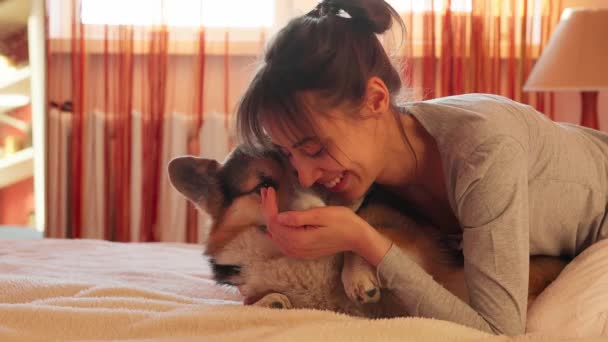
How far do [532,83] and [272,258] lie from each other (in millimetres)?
1748

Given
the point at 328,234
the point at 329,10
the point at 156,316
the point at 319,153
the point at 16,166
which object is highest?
the point at 329,10

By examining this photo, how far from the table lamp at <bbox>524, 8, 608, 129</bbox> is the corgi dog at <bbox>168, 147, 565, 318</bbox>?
1364 millimetres

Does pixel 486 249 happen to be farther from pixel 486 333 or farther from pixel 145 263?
pixel 145 263

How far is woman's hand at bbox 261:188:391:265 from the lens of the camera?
3.61ft

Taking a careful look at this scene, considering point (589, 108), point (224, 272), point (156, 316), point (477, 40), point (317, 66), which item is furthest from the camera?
point (477, 40)

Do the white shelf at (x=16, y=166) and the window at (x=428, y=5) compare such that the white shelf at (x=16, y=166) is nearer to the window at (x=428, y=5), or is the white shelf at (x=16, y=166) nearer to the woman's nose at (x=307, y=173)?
the window at (x=428, y=5)

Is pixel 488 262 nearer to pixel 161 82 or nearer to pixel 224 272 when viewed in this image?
pixel 224 272

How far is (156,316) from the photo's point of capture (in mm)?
1053

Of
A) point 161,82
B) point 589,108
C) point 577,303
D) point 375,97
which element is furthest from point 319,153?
point 161,82

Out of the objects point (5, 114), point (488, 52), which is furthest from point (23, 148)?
point (488, 52)

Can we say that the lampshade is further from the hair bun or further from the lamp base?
the hair bun

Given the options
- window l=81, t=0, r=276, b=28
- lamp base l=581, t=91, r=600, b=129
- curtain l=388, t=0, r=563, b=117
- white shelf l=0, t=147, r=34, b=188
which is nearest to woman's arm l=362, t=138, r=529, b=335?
lamp base l=581, t=91, r=600, b=129

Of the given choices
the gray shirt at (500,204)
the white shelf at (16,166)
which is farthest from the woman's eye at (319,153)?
the white shelf at (16,166)

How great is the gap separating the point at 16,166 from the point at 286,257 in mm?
2365
